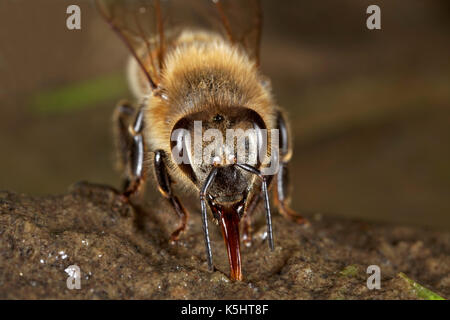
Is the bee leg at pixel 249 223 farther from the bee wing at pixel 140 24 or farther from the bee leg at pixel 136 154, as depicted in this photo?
the bee wing at pixel 140 24

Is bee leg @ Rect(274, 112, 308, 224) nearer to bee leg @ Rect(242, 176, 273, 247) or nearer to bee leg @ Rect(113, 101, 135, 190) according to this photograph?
bee leg @ Rect(242, 176, 273, 247)

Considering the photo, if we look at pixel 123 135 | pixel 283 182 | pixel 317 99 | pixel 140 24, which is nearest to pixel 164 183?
pixel 283 182

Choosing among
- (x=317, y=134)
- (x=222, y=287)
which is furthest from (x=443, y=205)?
(x=222, y=287)

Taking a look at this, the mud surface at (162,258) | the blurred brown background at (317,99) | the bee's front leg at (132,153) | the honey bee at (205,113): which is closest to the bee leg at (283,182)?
the honey bee at (205,113)

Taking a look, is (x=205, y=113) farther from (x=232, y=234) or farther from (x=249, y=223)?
(x=249, y=223)

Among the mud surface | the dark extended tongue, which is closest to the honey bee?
the dark extended tongue

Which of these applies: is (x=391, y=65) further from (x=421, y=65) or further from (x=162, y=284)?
(x=162, y=284)
